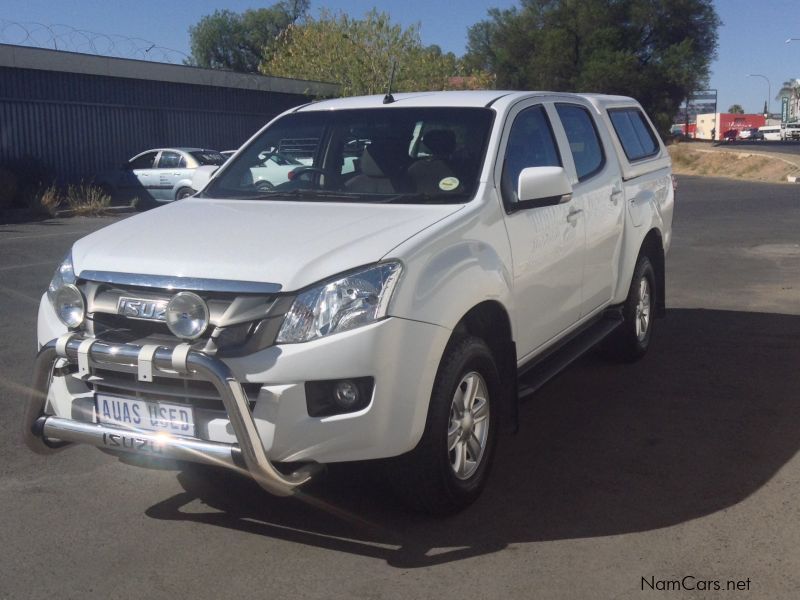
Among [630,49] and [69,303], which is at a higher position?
[630,49]

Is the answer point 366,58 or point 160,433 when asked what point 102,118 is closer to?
point 366,58

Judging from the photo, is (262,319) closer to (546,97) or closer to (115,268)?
(115,268)

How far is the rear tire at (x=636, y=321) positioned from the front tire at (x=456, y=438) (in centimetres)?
249

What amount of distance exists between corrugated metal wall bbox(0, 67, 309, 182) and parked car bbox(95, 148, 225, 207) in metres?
2.34

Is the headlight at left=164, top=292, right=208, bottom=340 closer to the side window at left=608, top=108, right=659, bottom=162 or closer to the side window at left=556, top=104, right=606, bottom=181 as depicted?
the side window at left=556, top=104, right=606, bottom=181

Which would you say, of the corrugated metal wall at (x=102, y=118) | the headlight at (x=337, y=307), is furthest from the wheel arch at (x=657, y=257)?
the corrugated metal wall at (x=102, y=118)

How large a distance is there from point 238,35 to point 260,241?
7352cm

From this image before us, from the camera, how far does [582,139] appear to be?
20.3 feet

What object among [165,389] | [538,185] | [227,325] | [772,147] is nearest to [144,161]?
[538,185]

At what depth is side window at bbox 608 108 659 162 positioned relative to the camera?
6949 mm

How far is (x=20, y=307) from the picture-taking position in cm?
910

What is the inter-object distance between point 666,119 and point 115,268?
181ft

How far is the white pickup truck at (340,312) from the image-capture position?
3670 mm

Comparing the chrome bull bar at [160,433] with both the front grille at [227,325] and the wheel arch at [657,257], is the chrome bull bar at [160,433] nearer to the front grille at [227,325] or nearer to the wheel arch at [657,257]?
the front grille at [227,325]
